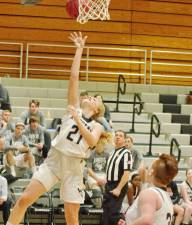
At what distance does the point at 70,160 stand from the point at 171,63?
991cm

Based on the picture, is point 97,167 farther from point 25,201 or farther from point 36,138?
point 25,201

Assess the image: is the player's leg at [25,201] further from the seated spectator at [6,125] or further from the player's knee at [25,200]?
the seated spectator at [6,125]

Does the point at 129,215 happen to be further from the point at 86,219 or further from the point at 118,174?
the point at 86,219

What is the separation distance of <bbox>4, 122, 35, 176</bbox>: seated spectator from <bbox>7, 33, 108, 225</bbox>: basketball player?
434 centimetres

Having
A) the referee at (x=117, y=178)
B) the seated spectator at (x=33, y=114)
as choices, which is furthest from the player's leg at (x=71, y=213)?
the seated spectator at (x=33, y=114)

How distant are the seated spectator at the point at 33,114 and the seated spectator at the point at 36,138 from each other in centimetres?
47

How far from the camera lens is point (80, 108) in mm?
6020

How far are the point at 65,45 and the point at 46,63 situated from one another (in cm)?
66

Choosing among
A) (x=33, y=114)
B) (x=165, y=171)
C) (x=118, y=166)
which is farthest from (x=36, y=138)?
A: (x=165, y=171)

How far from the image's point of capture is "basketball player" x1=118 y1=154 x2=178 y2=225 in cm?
375

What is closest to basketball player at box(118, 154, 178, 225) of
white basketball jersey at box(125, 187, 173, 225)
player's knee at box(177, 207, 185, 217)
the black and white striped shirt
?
white basketball jersey at box(125, 187, 173, 225)

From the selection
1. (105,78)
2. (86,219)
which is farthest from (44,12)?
(86,219)

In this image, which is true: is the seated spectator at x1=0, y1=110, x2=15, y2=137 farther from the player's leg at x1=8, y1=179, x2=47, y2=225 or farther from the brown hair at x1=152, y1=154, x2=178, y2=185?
the brown hair at x1=152, y1=154, x2=178, y2=185

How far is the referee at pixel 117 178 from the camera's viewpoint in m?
8.35
